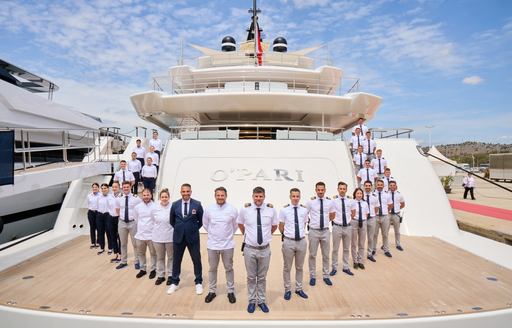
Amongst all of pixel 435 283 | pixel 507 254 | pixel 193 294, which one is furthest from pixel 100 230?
pixel 507 254

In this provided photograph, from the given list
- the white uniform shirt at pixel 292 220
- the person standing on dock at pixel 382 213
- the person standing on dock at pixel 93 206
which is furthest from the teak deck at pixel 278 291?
the white uniform shirt at pixel 292 220

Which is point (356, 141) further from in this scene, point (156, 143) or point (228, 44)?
point (228, 44)

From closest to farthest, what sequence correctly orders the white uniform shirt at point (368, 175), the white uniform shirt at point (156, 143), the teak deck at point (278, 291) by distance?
the teak deck at point (278, 291)
the white uniform shirt at point (368, 175)
the white uniform shirt at point (156, 143)

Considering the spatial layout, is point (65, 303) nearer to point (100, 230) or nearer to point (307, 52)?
point (100, 230)

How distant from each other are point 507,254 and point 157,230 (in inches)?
295

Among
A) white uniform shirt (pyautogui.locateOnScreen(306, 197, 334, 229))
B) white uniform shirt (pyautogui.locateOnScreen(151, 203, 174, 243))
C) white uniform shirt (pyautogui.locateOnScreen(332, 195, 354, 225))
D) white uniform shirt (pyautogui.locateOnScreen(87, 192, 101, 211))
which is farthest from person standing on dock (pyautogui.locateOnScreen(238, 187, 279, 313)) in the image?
white uniform shirt (pyautogui.locateOnScreen(87, 192, 101, 211))

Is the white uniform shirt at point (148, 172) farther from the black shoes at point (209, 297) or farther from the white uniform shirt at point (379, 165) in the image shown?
the white uniform shirt at point (379, 165)

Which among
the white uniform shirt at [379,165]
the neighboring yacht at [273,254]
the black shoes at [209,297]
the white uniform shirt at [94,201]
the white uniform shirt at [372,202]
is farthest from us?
the white uniform shirt at [379,165]

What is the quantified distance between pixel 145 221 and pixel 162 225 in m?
0.52

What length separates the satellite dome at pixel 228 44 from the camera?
17.7m

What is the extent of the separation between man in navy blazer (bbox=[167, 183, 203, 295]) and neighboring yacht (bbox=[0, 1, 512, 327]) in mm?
307

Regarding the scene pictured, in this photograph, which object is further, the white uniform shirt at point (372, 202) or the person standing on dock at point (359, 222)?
the white uniform shirt at point (372, 202)

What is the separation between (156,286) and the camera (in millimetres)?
5043

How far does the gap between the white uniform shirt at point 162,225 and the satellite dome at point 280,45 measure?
595 inches
